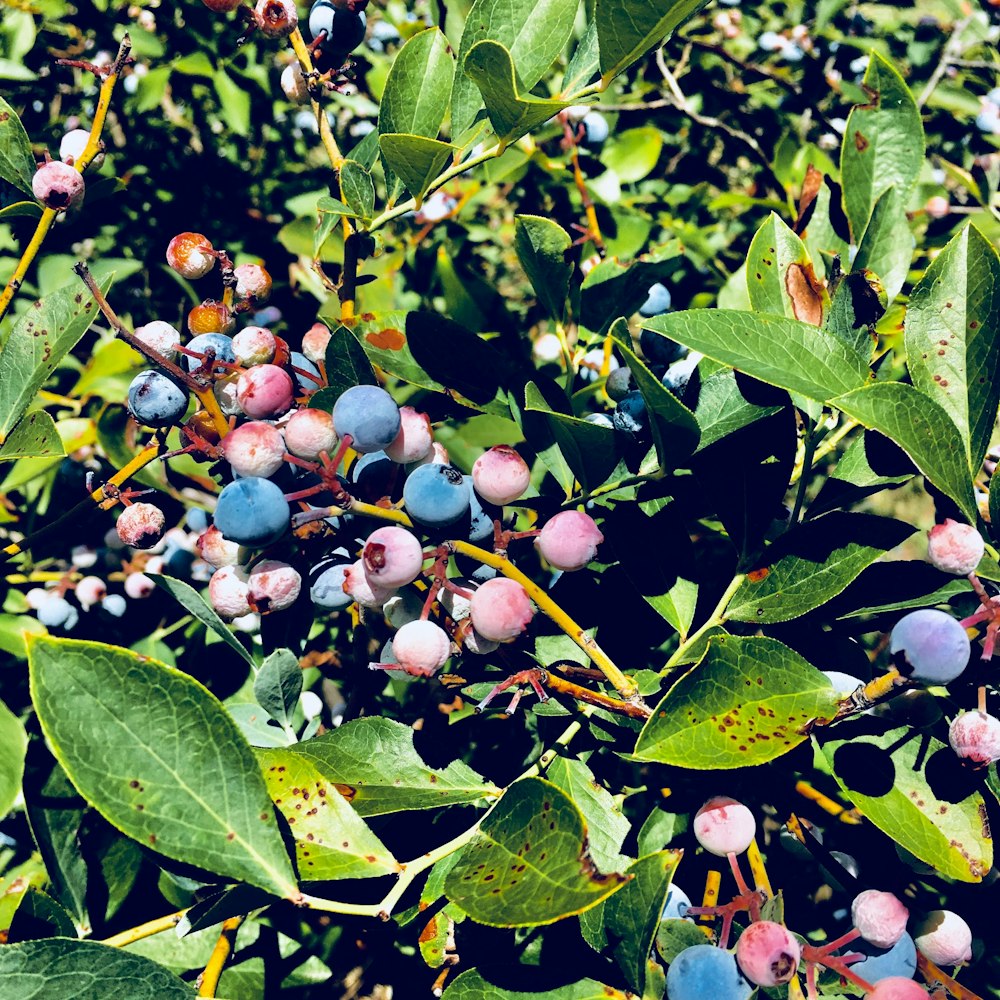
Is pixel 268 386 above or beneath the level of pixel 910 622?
above

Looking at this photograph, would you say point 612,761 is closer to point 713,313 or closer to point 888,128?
point 713,313

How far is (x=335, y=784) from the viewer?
3.03 feet

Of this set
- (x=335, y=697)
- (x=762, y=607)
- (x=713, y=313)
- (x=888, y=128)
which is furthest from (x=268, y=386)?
(x=335, y=697)

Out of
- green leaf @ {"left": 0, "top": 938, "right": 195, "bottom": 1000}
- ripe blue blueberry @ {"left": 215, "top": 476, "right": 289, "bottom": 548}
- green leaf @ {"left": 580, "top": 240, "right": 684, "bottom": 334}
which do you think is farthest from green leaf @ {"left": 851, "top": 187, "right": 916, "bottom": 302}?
green leaf @ {"left": 0, "top": 938, "right": 195, "bottom": 1000}

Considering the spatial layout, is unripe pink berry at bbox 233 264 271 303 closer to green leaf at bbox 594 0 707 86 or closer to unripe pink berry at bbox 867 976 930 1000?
green leaf at bbox 594 0 707 86

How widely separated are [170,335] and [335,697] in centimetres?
106

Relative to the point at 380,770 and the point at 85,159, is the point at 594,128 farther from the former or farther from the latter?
the point at 380,770

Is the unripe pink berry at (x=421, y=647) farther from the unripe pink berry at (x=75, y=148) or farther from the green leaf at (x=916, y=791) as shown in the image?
the unripe pink berry at (x=75, y=148)

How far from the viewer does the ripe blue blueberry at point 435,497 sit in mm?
827

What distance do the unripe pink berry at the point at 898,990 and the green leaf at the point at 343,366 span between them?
2.57 ft

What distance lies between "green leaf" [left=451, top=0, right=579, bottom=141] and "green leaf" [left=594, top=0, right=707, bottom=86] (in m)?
0.12

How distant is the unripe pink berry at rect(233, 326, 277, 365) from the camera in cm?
94

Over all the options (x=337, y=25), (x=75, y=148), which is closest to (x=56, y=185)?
(x=75, y=148)

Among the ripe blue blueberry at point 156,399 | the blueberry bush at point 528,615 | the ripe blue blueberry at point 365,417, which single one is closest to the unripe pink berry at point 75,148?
the blueberry bush at point 528,615
